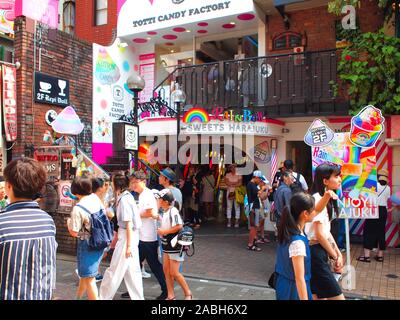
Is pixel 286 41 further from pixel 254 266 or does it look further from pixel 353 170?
pixel 254 266

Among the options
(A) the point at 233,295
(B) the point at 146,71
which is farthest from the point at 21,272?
(B) the point at 146,71

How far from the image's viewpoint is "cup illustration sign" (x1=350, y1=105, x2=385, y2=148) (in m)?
6.04

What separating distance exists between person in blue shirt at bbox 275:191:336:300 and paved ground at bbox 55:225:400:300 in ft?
8.66

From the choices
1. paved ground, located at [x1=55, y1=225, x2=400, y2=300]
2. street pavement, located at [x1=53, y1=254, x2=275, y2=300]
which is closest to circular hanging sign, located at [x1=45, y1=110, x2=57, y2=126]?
paved ground, located at [x1=55, y1=225, x2=400, y2=300]

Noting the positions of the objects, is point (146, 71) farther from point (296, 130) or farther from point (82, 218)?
point (82, 218)

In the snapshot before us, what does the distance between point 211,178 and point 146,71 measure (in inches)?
184

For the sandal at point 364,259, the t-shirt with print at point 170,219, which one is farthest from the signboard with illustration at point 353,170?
the t-shirt with print at point 170,219

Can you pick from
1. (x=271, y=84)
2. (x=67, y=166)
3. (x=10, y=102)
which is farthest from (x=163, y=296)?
(x=271, y=84)

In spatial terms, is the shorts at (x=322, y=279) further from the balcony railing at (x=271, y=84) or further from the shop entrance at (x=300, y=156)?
the shop entrance at (x=300, y=156)

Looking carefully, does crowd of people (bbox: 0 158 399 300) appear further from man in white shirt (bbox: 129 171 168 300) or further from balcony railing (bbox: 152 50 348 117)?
balcony railing (bbox: 152 50 348 117)

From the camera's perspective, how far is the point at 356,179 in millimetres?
6668

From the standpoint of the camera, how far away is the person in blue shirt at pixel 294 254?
3094 millimetres

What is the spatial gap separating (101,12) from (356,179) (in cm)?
1199

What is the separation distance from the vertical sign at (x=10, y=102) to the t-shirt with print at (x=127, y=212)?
5.45 meters
